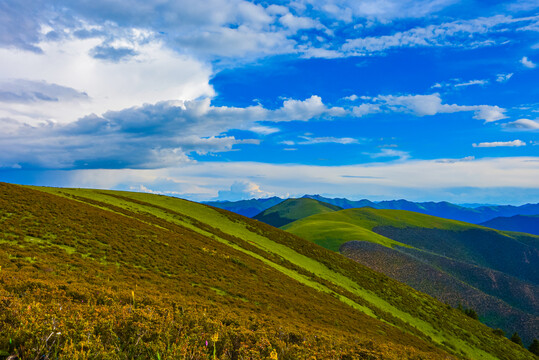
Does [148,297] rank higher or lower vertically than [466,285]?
higher

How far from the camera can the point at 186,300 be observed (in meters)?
16.5

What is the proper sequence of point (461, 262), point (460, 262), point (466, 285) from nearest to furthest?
point (466, 285), point (460, 262), point (461, 262)

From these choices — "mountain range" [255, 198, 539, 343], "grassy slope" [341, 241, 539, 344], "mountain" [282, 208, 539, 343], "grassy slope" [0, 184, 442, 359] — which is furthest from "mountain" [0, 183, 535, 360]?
"mountain" [282, 208, 539, 343]

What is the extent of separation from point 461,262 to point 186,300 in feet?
443

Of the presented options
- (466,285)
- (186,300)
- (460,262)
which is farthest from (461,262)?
(186,300)

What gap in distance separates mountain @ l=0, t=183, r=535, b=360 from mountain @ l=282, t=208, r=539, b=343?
39.6 m

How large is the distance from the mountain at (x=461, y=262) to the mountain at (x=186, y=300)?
130ft

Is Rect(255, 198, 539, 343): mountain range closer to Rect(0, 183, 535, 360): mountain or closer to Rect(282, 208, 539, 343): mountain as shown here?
Rect(282, 208, 539, 343): mountain

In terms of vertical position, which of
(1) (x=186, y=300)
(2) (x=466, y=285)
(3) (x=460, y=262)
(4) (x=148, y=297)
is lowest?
(2) (x=466, y=285)

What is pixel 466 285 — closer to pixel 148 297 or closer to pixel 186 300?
pixel 186 300

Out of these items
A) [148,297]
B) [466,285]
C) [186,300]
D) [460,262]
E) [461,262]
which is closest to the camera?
[148,297]

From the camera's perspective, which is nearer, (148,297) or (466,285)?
(148,297)

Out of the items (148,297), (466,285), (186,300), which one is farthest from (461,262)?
(148,297)

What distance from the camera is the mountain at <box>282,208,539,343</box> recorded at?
77100mm
